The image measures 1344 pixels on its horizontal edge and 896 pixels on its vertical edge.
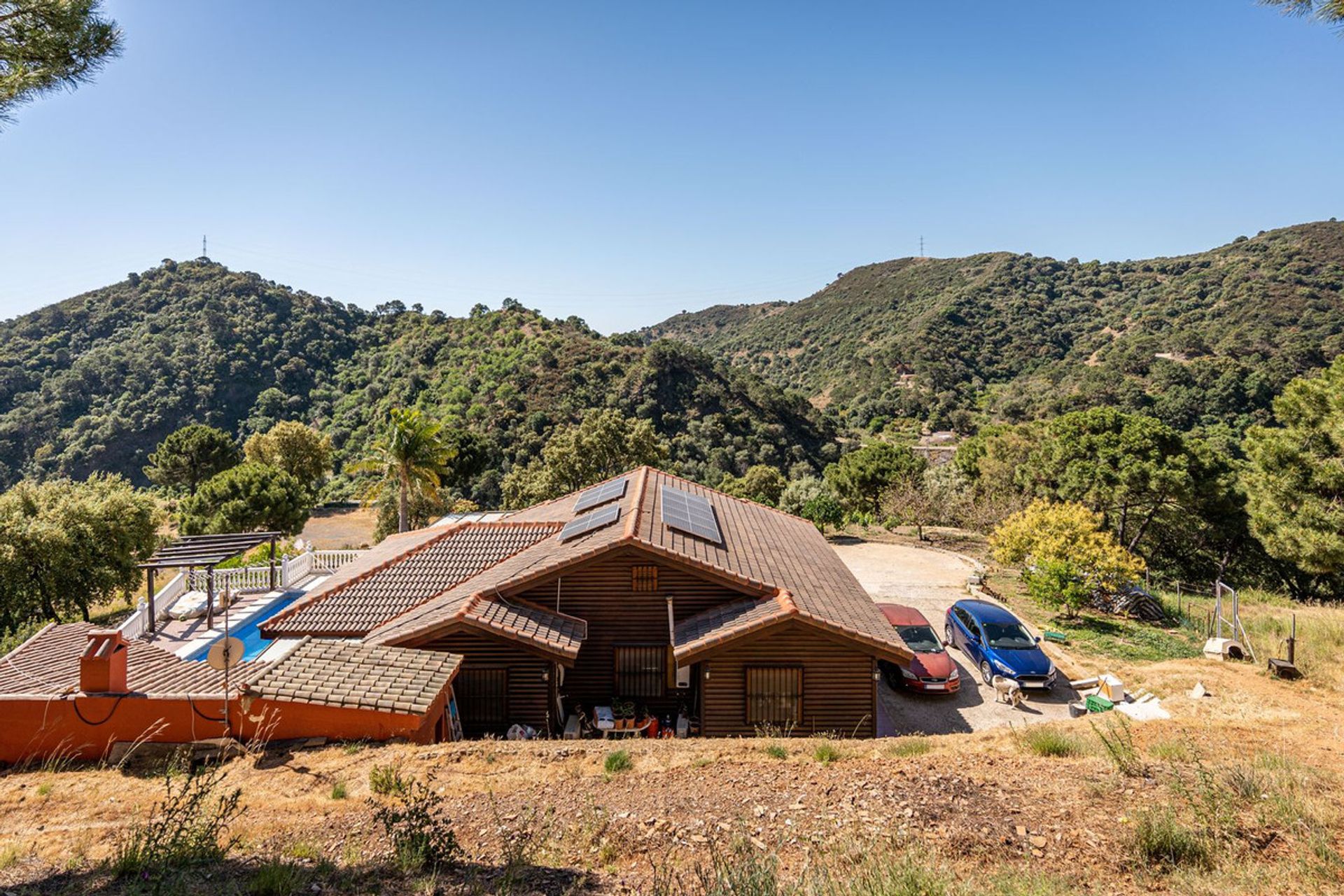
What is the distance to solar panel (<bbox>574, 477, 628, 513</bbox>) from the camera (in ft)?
58.9

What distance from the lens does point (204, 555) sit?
16.3 meters

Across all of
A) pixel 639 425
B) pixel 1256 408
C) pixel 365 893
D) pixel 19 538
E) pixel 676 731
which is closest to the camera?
pixel 365 893

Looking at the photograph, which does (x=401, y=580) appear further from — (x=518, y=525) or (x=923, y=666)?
(x=923, y=666)

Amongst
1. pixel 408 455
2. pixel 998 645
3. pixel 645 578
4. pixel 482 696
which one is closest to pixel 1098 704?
pixel 998 645

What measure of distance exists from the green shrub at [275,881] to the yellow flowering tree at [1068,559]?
61.4 ft

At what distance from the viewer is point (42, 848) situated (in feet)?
20.8

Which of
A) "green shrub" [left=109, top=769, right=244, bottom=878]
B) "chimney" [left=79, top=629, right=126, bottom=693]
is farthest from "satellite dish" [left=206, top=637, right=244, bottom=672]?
"green shrub" [left=109, top=769, right=244, bottom=878]

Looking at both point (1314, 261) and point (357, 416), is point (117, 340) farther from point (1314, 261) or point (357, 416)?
point (1314, 261)

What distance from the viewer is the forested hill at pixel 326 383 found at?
2312 inches

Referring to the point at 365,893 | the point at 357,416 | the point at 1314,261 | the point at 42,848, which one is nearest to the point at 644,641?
the point at 365,893

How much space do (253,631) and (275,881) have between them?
15522 millimetres

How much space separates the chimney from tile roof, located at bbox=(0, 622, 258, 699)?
0.27 m

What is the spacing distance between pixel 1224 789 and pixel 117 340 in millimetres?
99056

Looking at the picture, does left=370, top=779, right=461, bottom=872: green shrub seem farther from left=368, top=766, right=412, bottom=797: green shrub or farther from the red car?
the red car
